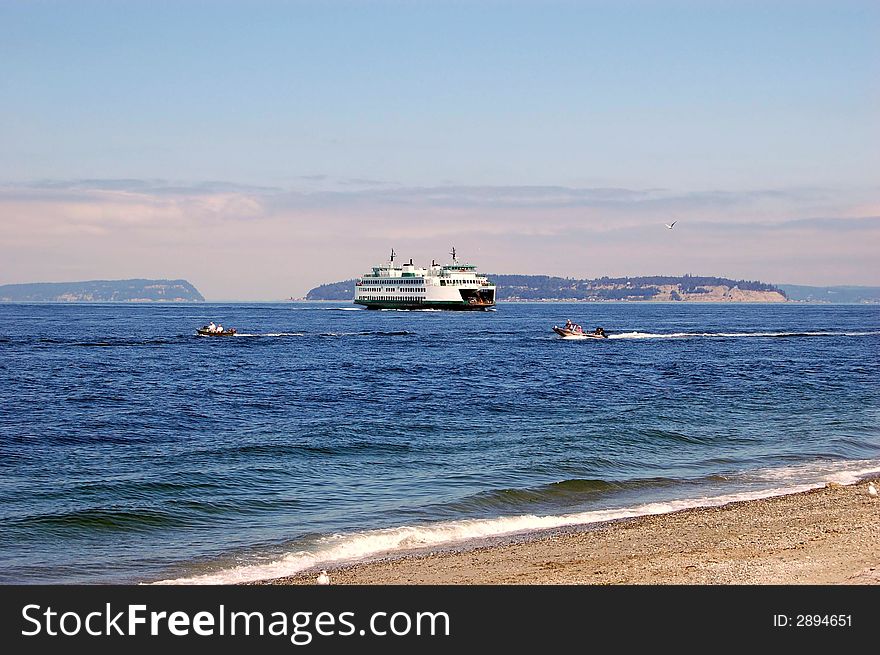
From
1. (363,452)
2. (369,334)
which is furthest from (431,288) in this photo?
(363,452)

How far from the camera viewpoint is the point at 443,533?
1856 centimetres

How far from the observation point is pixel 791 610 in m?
10.7

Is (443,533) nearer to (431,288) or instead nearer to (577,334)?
(577,334)

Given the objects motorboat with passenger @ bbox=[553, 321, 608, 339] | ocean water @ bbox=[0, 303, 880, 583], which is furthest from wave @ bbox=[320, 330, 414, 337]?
ocean water @ bbox=[0, 303, 880, 583]

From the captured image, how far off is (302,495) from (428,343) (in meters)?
60.5

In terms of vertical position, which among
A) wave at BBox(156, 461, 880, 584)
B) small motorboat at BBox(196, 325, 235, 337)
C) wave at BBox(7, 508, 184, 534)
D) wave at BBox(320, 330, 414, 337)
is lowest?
wave at BBox(320, 330, 414, 337)

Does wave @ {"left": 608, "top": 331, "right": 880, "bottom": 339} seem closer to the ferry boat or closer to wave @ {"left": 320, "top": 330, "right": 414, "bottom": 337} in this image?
wave @ {"left": 320, "top": 330, "right": 414, "bottom": 337}

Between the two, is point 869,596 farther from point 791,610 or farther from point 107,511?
Result: point 107,511

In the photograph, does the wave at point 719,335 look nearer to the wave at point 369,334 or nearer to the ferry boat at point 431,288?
the wave at point 369,334

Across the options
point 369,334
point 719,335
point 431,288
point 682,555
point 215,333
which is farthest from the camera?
point 431,288

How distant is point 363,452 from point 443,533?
926 centimetres

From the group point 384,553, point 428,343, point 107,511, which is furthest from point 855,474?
point 428,343

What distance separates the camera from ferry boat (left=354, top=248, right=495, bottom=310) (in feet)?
557

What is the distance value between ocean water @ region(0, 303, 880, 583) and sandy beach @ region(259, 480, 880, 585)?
1383 mm
